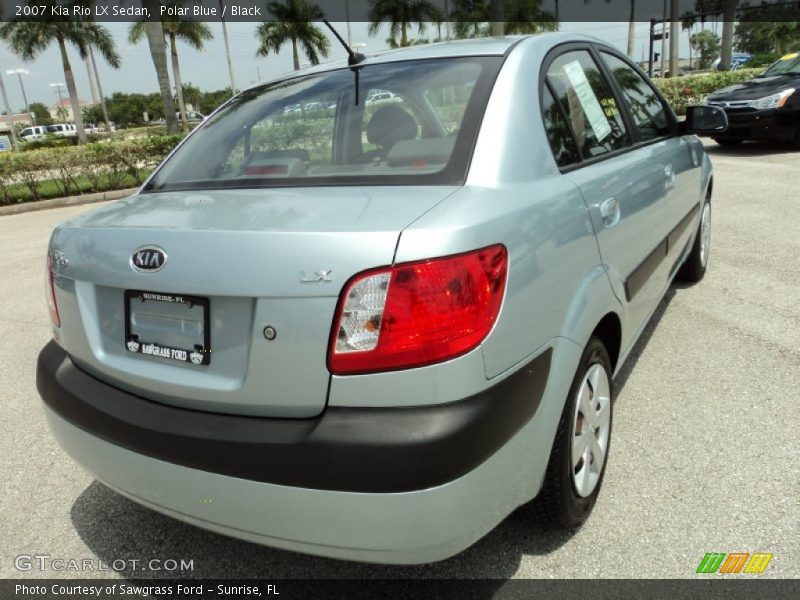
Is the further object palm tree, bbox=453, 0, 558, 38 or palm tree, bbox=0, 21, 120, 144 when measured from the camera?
palm tree, bbox=453, 0, 558, 38

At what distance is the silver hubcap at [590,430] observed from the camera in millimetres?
2133

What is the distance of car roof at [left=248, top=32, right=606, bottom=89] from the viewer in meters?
2.35

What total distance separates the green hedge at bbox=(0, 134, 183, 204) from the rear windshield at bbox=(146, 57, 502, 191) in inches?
485

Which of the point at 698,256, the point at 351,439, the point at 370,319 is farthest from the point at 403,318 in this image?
the point at 698,256

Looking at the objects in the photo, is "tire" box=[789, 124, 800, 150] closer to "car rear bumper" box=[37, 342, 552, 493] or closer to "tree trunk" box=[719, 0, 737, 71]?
"car rear bumper" box=[37, 342, 552, 493]

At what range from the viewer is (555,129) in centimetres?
218

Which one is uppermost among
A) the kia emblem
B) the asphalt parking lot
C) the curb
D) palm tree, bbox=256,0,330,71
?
palm tree, bbox=256,0,330,71

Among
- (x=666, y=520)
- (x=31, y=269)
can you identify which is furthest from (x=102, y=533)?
(x=31, y=269)

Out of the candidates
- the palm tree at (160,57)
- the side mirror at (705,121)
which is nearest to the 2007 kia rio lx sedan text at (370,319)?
the side mirror at (705,121)

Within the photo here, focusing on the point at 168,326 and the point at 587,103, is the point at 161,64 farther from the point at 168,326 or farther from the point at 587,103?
the point at 168,326

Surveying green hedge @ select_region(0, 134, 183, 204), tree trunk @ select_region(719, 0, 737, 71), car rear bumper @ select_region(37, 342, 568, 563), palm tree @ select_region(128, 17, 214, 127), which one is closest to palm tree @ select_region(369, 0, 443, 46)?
palm tree @ select_region(128, 17, 214, 127)

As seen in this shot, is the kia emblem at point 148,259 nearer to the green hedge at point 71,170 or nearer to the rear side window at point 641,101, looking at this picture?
the rear side window at point 641,101

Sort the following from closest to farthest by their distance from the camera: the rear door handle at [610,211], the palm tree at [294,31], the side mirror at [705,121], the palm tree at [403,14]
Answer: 1. the rear door handle at [610,211]
2. the side mirror at [705,121]
3. the palm tree at [294,31]
4. the palm tree at [403,14]

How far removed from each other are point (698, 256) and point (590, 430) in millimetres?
2946
